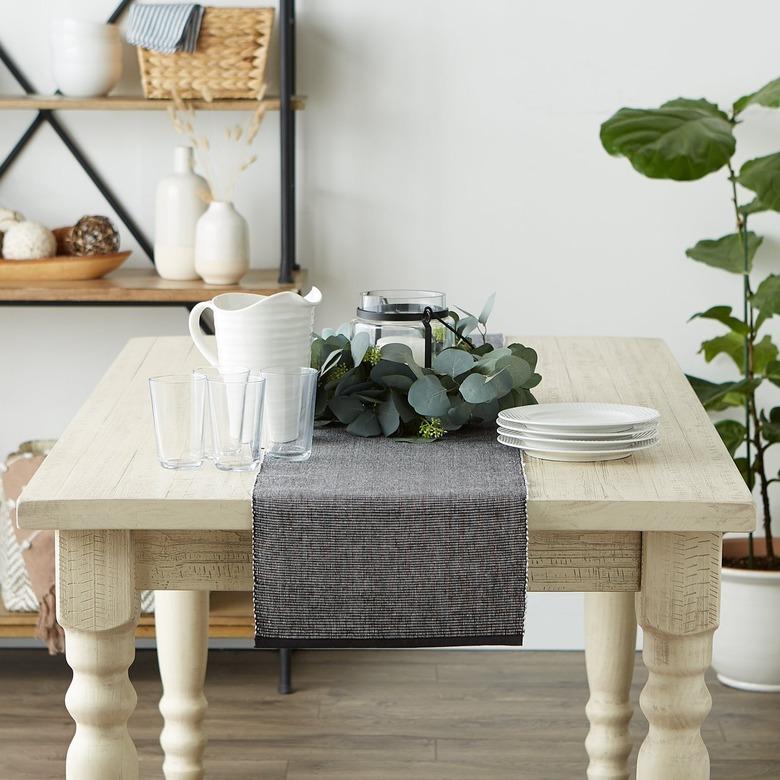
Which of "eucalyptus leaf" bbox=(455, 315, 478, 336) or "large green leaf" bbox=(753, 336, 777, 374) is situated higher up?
"eucalyptus leaf" bbox=(455, 315, 478, 336)

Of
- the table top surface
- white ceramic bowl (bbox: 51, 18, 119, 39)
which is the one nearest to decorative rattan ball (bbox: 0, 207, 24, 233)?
white ceramic bowl (bbox: 51, 18, 119, 39)

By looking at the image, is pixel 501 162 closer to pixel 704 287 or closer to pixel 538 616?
pixel 704 287

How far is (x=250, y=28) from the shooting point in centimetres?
262

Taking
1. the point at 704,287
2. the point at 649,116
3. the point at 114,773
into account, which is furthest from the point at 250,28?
the point at 114,773

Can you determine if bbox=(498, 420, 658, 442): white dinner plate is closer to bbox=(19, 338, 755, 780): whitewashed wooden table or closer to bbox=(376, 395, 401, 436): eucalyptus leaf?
bbox=(19, 338, 755, 780): whitewashed wooden table

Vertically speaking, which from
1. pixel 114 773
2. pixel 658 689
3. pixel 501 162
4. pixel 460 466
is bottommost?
pixel 114 773

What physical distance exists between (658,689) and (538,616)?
166 cm

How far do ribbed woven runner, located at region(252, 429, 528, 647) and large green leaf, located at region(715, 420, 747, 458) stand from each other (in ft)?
4.84

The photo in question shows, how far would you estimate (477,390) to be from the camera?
1579 mm

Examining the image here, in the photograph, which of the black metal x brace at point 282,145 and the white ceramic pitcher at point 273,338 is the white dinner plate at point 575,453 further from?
the black metal x brace at point 282,145

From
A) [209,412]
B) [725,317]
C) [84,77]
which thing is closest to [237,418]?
[209,412]

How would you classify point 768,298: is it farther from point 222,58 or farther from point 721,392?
point 222,58

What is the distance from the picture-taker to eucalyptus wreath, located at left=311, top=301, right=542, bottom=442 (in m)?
1.59

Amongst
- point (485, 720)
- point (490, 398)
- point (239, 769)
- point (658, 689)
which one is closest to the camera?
point (658, 689)
